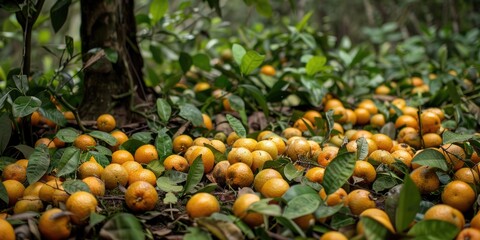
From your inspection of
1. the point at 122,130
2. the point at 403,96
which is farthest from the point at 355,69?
the point at 122,130

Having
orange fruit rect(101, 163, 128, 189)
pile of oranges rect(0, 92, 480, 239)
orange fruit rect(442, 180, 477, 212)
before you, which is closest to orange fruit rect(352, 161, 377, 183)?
pile of oranges rect(0, 92, 480, 239)

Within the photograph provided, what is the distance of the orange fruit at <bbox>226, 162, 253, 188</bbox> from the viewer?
1475 mm

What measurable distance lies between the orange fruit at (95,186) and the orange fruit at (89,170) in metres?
0.07

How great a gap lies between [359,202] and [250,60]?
2.92ft

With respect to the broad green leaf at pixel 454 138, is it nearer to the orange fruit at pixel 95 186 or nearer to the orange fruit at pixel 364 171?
the orange fruit at pixel 364 171

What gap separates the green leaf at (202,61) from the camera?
2404 mm

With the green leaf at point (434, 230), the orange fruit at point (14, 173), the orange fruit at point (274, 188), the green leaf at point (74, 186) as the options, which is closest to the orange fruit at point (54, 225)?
the green leaf at point (74, 186)

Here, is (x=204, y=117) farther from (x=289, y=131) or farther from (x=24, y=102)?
(x=24, y=102)

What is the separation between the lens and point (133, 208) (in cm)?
131

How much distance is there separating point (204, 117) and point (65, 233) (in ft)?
3.28

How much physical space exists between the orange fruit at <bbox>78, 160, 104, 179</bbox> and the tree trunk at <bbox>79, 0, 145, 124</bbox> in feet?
1.87

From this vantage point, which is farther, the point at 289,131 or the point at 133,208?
the point at 289,131

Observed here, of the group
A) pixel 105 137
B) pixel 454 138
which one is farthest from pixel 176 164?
pixel 454 138

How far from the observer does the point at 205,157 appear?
5.16ft
